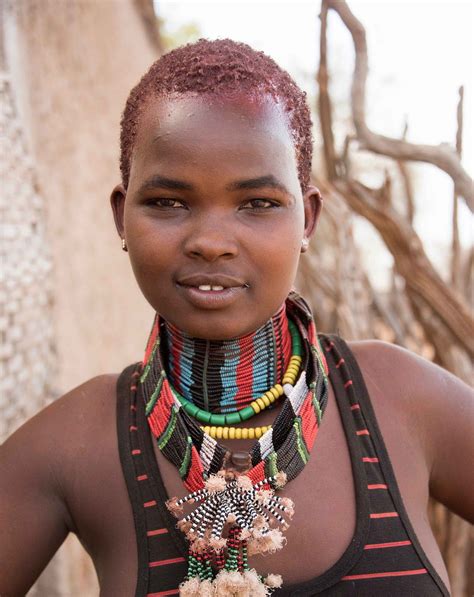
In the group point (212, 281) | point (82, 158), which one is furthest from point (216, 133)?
point (82, 158)

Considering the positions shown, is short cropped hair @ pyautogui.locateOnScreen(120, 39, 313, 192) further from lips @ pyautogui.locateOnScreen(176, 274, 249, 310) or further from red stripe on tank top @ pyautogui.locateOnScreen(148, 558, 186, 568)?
red stripe on tank top @ pyautogui.locateOnScreen(148, 558, 186, 568)

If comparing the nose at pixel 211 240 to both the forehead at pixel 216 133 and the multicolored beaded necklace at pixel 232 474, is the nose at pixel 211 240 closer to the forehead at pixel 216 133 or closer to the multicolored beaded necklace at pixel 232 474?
the forehead at pixel 216 133

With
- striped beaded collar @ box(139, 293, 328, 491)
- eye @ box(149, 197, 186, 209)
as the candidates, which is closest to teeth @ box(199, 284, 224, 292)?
eye @ box(149, 197, 186, 209)

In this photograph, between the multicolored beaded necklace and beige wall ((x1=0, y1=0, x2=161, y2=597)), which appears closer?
the multicolored beaded necklace

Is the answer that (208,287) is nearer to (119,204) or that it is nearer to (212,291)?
(212,291)

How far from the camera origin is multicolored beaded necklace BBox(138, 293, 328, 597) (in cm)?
127

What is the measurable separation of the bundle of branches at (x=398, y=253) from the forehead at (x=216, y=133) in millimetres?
1057

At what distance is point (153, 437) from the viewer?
57.8 inches

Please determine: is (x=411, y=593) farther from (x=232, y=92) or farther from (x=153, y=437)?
(x=232, y=92)

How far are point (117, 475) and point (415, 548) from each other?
0.59 meters

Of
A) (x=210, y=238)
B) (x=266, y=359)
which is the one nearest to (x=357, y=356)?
(x=266, y=359)

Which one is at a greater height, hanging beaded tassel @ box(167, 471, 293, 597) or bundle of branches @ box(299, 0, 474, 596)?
bundle of branches @ box(299, 0, 474, 596)

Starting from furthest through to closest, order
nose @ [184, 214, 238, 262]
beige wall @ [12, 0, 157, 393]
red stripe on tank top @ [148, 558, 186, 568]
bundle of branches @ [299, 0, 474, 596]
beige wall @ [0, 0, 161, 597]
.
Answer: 1. beige wall @ [12, 0, 157, 393]
2. beige wall @ [0, 0, 161, 597]
3. bundle of branches @ [299, 0, 474, 596]
4. red stripe on tank top @ [148, 558, 186, 568]
5. nose @ [184, 214, 238, 262]

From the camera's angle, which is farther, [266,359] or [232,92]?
[266,359]
